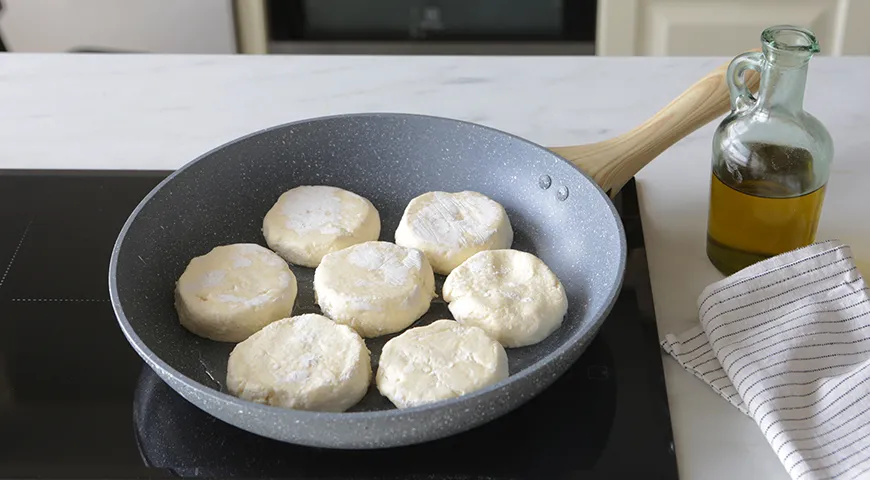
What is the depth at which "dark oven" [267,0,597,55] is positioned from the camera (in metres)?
1.93

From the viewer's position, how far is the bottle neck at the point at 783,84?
0.80 metres

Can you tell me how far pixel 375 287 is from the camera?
86cm

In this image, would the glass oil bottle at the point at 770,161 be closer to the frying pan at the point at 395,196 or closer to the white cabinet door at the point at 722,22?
the frying pan at the point at 395,196

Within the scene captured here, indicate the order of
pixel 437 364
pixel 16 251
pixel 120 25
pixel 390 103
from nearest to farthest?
1. pixel 437 364
2. pixel 16 251
3. pixel 390 103
4. pixel 120 25

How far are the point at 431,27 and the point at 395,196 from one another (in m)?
1.00

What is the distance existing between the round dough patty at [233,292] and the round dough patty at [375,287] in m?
0.04

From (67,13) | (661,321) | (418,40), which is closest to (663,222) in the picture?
(661,321)

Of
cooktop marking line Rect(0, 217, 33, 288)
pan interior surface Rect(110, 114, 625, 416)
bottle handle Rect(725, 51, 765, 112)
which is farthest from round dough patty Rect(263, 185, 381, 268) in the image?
bottle handle Rect(725, 51, 765, 112)

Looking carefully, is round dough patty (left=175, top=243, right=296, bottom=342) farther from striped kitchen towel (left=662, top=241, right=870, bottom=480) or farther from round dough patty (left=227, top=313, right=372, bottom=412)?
striped kitchen towel (left=662, top=241, right=870, bottom=480)

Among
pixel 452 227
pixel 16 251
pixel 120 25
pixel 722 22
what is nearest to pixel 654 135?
pixel 452 227

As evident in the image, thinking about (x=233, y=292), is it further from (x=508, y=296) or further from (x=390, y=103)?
(x=390, y=103)

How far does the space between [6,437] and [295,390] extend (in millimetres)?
241

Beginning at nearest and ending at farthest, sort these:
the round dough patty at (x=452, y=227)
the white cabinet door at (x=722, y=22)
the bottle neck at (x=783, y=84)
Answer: the bottle neck at (x=783, y=84), the round dough patty at (x=452, y=227), the white cabinet door at (x=722, y=22)

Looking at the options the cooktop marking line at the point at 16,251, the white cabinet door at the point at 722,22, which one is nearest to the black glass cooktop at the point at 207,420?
the cooktop marking line at the point at 16,251
